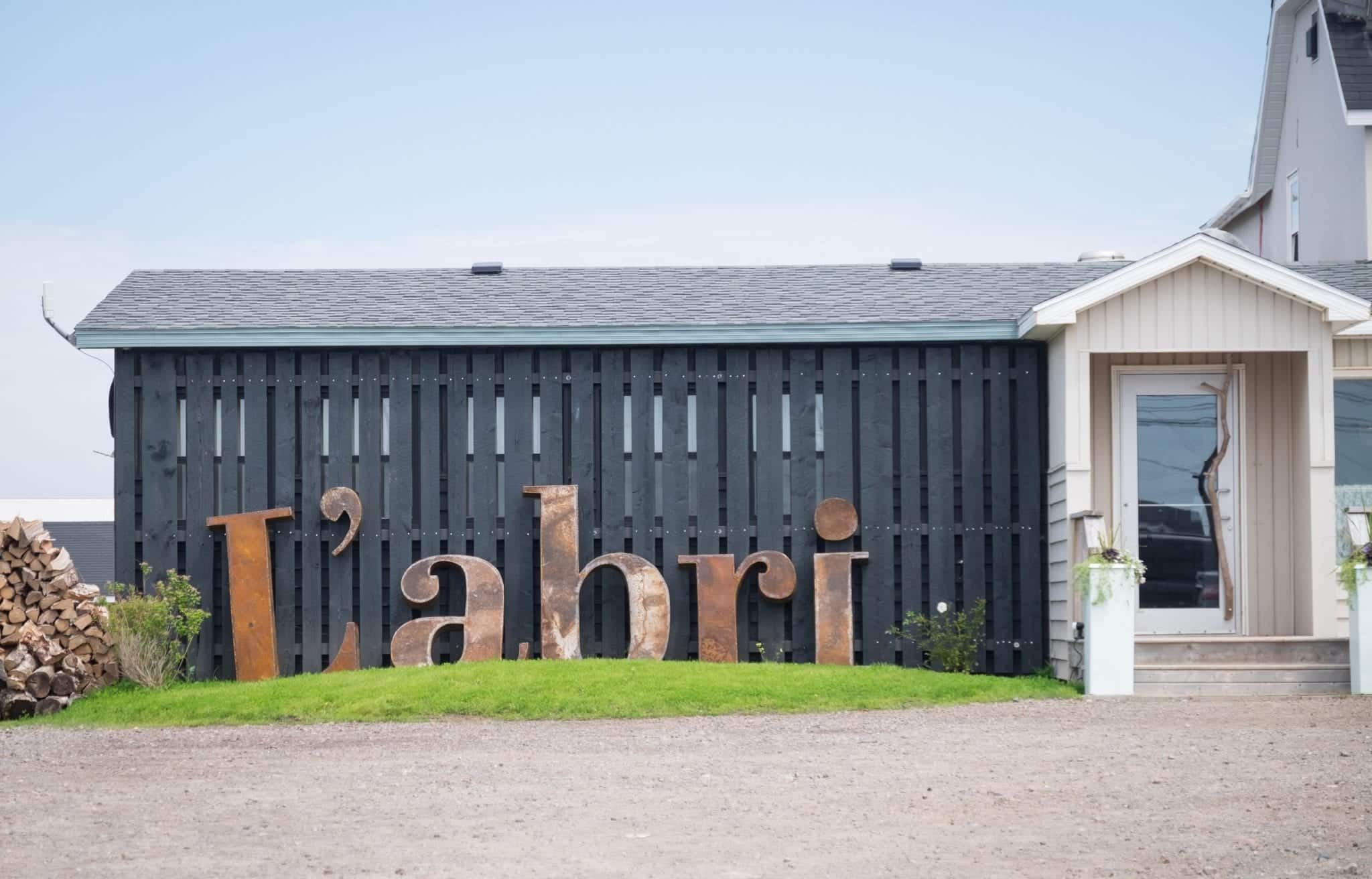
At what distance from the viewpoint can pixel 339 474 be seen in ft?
46.3

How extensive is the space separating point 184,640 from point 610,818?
7.94 metres

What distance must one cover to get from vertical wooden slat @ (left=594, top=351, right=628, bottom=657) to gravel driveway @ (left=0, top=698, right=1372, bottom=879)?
2937mm

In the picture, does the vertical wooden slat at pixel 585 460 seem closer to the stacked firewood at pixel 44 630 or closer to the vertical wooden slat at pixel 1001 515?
the vertical wooden slat at pixel 1001 515

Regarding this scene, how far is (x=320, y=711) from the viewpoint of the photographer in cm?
1164

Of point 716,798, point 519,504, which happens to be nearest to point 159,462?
point 519,504

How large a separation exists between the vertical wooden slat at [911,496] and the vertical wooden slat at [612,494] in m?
2.59

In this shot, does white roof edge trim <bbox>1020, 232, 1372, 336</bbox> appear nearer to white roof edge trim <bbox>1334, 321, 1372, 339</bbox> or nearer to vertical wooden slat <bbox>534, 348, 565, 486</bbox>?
white roof edge trim <bbox>1334, 321, 1372, 339</bbox>

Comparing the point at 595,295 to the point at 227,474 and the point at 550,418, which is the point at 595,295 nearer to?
the point at 550,418

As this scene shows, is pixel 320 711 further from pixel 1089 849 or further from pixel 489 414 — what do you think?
pixel 1089 849

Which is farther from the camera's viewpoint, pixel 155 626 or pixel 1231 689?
pixel 155 626

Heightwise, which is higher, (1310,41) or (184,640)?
(1310,41)

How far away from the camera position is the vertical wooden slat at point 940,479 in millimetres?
13977

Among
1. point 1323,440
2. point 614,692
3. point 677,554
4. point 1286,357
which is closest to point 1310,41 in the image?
point 1286,357

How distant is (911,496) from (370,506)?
505cm
